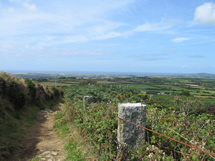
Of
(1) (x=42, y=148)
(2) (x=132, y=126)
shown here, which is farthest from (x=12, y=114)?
(2) (x=132, y=126)

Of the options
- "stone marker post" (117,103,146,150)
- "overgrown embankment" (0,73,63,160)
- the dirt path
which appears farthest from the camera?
"overgrown embankment" (0,73,63,160)

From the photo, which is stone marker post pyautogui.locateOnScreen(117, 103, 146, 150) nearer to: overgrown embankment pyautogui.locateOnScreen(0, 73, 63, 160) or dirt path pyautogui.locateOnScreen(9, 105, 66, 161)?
dirt path pyautogui.locateOnScreen(9, 105, 66, 161)

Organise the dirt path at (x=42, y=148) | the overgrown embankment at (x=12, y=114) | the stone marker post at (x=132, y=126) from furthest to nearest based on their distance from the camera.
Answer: the overgrown embankment at (x=12, y=114) < the dirt path at (x=42, y=148) < the stone marker post at (x=132, y=126)

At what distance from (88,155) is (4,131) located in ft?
12.3

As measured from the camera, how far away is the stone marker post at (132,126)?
337 cm

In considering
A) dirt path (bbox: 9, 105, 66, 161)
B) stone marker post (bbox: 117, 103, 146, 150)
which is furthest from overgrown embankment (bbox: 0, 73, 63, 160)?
stone marker post (bbox: 117, 103, 146, 150)

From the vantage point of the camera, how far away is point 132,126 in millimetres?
3381

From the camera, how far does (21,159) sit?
4.86 metres

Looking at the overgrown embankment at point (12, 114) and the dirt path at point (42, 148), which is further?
the overgrown embankment at point (12, 114)

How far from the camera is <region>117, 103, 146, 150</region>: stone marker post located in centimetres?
337

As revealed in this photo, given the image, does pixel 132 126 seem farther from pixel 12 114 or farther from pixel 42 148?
pixel 12 114

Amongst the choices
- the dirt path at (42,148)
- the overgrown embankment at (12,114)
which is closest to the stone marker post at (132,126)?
the dirt path at (42,148)

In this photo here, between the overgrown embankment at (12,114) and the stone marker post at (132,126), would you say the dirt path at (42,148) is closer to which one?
the overgrown embankment at (12,114)

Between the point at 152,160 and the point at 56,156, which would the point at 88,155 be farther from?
the point at 152,160
